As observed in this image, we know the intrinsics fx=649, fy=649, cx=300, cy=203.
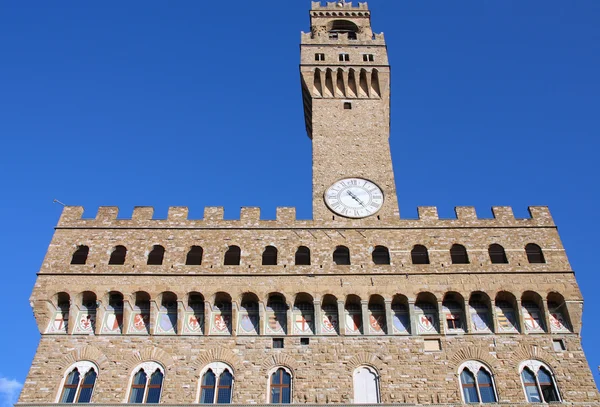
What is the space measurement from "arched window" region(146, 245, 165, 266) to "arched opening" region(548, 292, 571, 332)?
13.5 m

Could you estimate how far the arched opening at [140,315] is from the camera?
2134 centimetres

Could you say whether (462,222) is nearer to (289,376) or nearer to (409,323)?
(409,323)

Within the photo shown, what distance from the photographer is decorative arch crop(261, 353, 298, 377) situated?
20.2 m

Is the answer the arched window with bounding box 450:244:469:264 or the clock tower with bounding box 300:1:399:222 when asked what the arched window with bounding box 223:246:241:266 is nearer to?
the clock tower with bounding box 300:1:399:222

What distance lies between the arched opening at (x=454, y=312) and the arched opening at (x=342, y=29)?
15976 millimetres

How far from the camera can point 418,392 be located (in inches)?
776

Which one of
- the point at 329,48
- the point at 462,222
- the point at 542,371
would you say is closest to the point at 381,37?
the point at 329,48

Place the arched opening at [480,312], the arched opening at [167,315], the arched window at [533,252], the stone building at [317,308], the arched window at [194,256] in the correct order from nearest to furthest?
the stone building at [317,308], the arched opening at [167,315], the arched opening at [480,312], the arched window at [533,252], the arched window at [194,256]

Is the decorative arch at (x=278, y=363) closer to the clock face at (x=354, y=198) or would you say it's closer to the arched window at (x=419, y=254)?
the arched window at (x=419, y=254)

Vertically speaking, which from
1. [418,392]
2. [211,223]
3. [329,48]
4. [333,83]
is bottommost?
[418,392]

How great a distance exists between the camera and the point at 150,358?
20.5 meters

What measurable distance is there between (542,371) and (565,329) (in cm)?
189

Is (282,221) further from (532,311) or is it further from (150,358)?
(532,311)

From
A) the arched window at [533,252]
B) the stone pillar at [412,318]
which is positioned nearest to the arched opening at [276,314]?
the stone pillar at [412,318]
